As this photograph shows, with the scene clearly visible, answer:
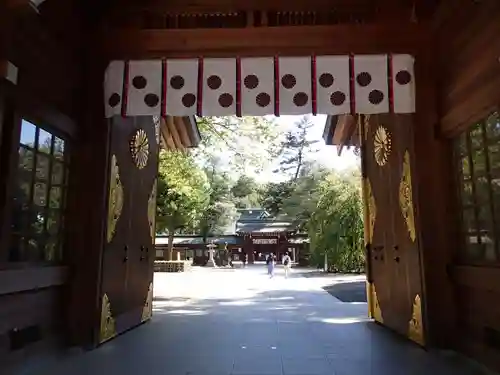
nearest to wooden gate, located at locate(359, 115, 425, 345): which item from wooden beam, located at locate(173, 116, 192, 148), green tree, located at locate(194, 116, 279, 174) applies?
wooden beam, located at locate(173, 116, 192, 148)

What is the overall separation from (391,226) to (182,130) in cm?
380

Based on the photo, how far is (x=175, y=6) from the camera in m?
3.67

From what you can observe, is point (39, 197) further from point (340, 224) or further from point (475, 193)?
point (340, 224)

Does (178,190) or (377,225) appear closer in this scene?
(377,225)

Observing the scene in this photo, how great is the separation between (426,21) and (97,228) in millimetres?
3179

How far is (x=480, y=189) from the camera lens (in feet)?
9.73

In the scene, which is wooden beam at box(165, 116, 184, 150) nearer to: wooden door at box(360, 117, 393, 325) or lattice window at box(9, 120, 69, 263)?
wooden door at box(360, 117, 393, 325)

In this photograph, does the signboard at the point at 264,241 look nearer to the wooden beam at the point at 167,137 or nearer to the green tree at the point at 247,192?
the green tree at the point at 247,192

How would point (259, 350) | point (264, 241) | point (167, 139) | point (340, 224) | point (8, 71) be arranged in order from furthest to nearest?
point (264, 241)
point (340, 224)
point (167, 139)
point (259, 350)
point (8, 71)

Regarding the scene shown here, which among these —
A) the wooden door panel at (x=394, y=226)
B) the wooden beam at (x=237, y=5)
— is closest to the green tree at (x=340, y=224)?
the wooden door panel at (x=394, y=226)

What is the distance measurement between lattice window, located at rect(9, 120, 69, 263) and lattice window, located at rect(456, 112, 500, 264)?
9.77 ft

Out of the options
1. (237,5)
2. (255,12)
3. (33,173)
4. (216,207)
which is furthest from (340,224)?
(33,173)

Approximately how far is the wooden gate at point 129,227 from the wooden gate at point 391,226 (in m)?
2.55

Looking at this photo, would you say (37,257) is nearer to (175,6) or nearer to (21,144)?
(21,144)
